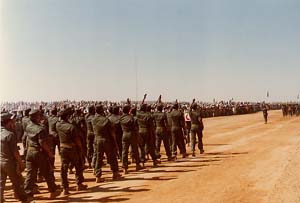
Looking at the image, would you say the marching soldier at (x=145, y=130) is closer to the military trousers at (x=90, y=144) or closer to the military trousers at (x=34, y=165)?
the military trousers at (x=90, y=144)

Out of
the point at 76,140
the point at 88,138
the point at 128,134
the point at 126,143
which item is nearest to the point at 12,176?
the point at 76,140

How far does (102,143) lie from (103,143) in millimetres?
27

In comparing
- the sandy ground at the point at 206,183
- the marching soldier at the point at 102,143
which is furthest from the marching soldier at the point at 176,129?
the marching soldier at the point at 102,143

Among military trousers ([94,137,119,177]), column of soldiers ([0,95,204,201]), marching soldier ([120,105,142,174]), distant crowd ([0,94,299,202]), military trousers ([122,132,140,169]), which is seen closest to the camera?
distant crowd ([0,94,299,202])

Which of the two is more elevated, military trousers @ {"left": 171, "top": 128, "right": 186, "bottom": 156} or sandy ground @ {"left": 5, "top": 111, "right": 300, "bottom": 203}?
military trousers @ {"left": 171, "top": 128, "right": 186, "bottom": 156}

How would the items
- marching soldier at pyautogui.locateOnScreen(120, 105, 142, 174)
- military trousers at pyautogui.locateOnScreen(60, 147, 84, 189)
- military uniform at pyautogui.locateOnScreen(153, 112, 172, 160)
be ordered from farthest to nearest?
military uniform at pyautogui.locateOnScreen(153, 112, 172, 160) → marching soldier at pyautogui.locateOnScreen(120, 105, 142, 174) → military trousers at pyautogui.locateOnScreen(60, 147, 84, 189)

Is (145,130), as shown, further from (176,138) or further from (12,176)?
(12,176)

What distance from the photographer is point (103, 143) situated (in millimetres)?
13016

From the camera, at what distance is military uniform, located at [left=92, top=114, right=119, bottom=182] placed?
1297 cm

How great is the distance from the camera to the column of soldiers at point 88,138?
10.6m

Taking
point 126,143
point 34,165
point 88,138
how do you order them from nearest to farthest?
point 34,165
point 126,143
point 88,138

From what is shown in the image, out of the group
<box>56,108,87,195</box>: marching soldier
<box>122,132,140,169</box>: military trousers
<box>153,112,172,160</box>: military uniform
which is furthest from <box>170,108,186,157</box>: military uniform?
<box>56,108,87,195</box>: marching soldier

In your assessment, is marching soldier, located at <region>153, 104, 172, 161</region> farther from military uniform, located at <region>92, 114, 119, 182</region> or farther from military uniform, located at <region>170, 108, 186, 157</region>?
military uniform, located at <region>92, 114, 119, 182</region>

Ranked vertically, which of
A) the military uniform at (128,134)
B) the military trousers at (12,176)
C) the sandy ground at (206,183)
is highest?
the military uniform at (128,134)
